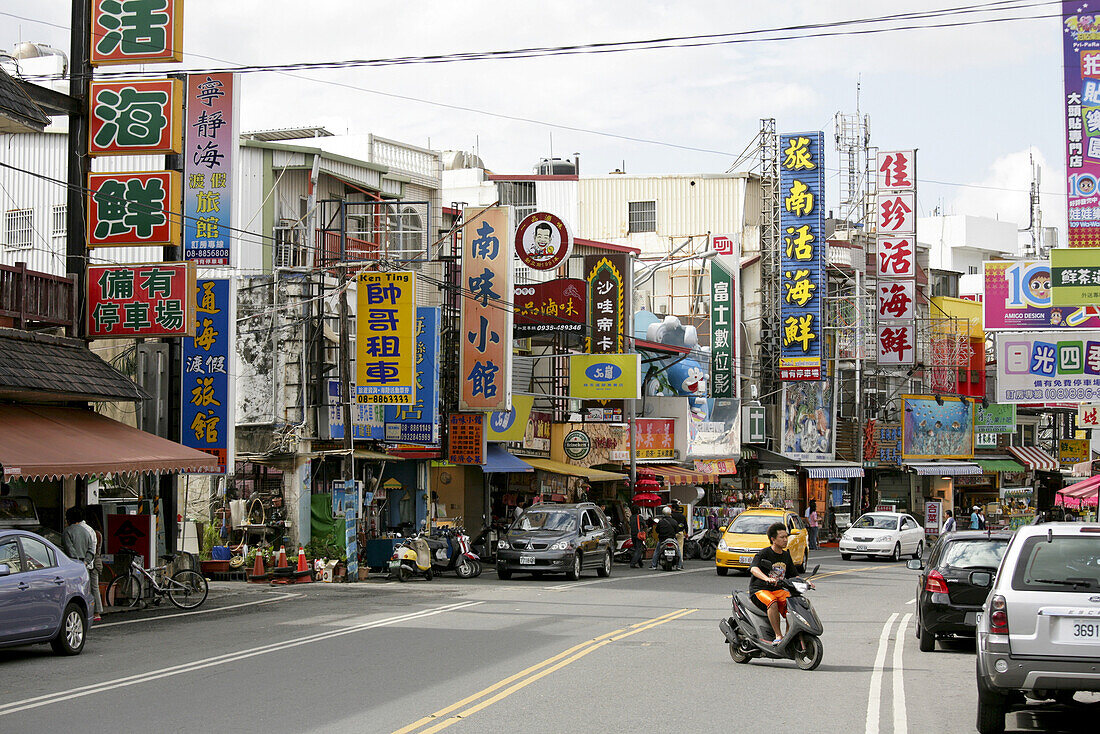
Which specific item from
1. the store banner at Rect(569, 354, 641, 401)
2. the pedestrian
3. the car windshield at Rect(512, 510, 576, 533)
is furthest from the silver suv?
the pedestrian

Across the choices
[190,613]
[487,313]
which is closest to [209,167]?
[190,613]

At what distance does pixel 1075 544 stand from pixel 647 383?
37.6m

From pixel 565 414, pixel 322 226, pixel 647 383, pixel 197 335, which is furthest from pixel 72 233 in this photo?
pixel 647 383

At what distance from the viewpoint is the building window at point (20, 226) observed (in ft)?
105

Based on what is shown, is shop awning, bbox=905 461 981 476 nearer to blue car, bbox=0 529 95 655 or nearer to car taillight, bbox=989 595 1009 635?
blue car, bbox=0 529 95 655

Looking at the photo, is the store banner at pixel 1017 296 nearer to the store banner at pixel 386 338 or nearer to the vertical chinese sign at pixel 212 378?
the store banner at pixel 386 338

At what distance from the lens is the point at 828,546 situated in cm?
5419

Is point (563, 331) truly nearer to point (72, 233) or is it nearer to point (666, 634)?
point (72, 233)

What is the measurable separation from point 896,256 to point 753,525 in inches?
1085

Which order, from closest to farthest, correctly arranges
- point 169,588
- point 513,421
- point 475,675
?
point 475,675 → point 169,588 → point 513,421

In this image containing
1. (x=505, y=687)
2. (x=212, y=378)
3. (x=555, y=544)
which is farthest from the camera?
(x=555, y=544)

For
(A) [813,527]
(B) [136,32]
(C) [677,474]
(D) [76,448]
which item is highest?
(B) [136,32]

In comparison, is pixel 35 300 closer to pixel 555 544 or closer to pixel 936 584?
pixel 555 544

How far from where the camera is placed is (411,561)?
28.3m
